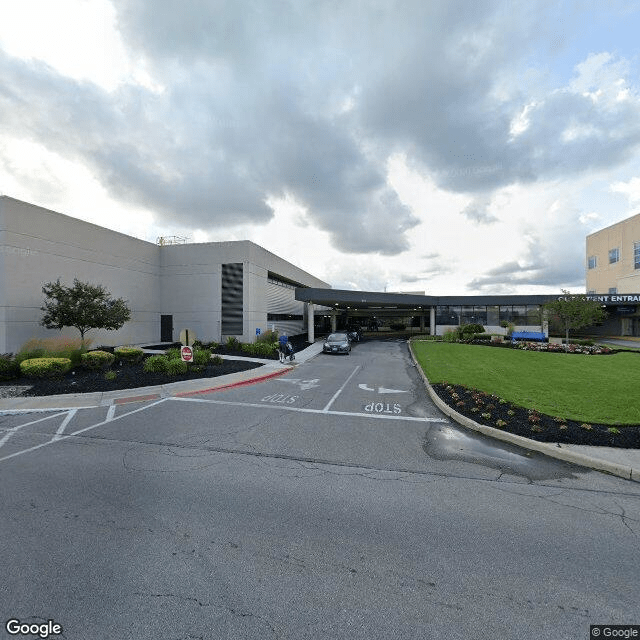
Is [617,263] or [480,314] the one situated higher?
[617,263]

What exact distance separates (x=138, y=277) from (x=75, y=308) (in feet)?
26.7

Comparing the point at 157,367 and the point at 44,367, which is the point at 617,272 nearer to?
the point at 157,367

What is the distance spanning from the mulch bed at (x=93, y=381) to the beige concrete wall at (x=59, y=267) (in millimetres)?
6167

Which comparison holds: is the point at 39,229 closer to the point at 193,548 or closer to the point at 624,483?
the point at 193,548

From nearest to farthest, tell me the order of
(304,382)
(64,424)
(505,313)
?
(64,424) < (304,382) < (505,313)

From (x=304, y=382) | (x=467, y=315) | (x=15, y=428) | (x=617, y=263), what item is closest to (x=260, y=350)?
(x=304, y=382)

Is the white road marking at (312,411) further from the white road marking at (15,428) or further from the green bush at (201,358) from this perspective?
the green bush at (201,358)

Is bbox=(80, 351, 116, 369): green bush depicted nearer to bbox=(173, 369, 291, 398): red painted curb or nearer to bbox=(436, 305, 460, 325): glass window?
bbox=(173, 369, 291, 398): red painted curb

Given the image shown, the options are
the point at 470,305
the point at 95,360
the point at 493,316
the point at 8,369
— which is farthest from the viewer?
the point at 470,305

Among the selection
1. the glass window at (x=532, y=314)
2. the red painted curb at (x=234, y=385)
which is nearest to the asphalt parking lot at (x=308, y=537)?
the red painted curb at (x=234, y=385)

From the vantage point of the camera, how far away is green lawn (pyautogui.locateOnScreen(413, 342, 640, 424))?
8336 millimetres

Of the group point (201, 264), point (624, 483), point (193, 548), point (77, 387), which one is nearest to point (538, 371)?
point (624, 483)

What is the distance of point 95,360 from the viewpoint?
1423 cm

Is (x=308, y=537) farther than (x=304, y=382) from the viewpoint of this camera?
No
